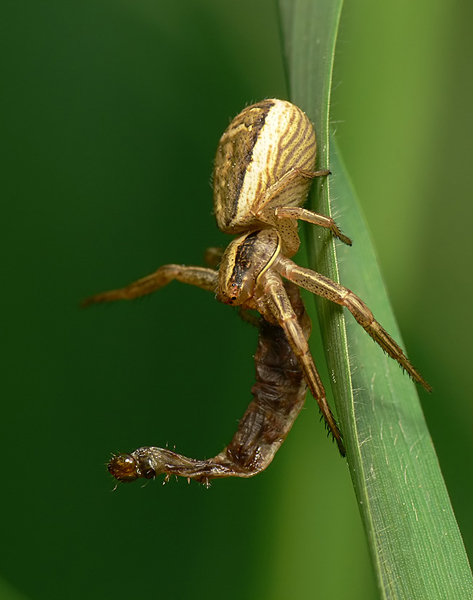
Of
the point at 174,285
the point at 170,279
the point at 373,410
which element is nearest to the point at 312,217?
the point at 373,410

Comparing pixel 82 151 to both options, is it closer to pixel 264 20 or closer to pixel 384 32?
pixel 264 20

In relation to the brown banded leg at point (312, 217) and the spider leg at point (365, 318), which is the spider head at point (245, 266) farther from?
the spider leg at point (365, 318)

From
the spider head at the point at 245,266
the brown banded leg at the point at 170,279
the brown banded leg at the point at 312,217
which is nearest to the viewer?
the brown banded leg at the point at 312,217

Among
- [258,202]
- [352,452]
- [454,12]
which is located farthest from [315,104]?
[352,452]

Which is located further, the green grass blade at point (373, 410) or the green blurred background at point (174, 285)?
the green blurred background at point (174, 285)

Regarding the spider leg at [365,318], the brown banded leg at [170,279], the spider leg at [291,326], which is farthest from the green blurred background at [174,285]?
the spider leg at [365,318]

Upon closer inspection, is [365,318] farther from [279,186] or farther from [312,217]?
[279,186]
